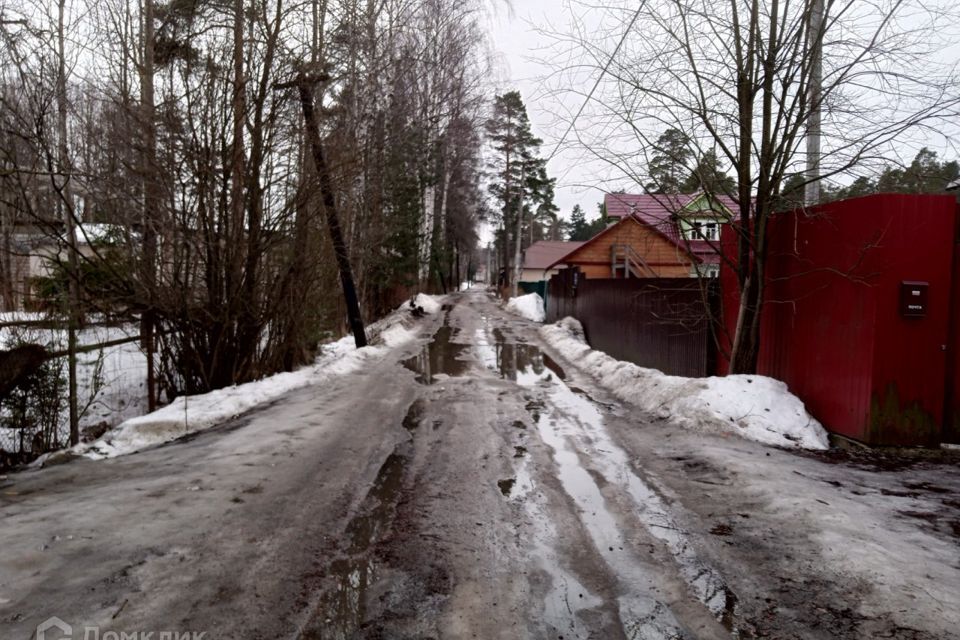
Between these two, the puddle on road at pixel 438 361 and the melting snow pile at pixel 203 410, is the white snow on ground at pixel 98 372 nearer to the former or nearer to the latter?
the melting snow pile at pixel 203 410

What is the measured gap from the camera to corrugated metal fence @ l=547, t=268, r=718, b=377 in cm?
931

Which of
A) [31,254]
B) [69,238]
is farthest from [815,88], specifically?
[31,254]

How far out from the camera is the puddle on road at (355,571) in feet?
9.48

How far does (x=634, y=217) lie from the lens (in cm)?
855

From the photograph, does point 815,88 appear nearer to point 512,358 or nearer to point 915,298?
point 915,298

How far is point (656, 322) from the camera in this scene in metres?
10.7

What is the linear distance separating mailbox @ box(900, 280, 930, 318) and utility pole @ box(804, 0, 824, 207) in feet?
5.06

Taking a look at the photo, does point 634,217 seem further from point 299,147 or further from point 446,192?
point 446,192

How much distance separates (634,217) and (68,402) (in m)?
7.60

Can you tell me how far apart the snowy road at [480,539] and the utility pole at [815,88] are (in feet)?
10.7

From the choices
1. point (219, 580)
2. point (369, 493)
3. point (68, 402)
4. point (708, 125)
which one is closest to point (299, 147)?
point (68, 402)

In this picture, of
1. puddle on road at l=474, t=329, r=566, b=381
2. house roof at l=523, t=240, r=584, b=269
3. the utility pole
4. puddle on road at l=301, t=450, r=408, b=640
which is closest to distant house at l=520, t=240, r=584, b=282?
house roof at l=523, t=240, r=584, b=269

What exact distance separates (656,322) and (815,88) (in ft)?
15.9

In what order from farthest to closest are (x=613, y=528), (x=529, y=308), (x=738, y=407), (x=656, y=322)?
1. (x=529, y=308)
2. (x=656, y=322)
3. (x=738, y=407)
4. (x=613, y=528)
